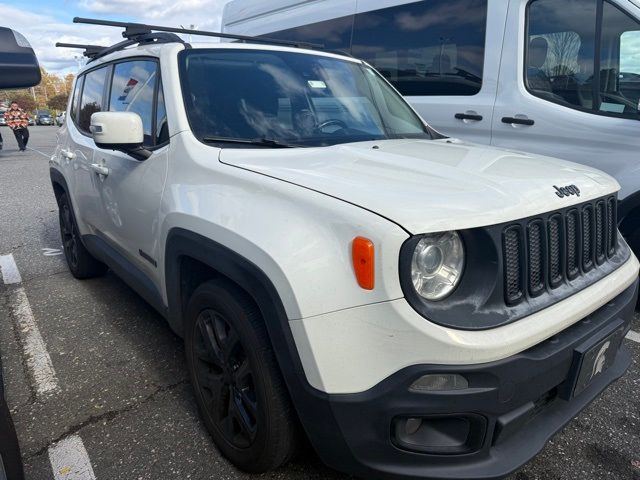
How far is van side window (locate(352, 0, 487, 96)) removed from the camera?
4332 millimetres

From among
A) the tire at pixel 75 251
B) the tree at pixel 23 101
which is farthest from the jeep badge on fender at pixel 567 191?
the tree at pixel 23 101

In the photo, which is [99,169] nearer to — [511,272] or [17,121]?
[511,272]

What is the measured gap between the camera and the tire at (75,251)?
426cm

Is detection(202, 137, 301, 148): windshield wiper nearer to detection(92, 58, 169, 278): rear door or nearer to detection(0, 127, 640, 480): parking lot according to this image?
detection(92, 58, 169, 278): rear door

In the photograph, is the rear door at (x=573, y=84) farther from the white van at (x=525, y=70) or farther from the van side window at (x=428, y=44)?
the van side window at (x=428, y=44)

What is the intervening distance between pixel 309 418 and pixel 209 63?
6.13 ft

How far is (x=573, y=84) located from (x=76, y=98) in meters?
4.00

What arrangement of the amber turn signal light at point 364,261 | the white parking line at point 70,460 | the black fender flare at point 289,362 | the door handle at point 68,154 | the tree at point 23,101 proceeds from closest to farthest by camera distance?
the amber turn signal light at point 364,261 → the black fender flare at point 289,362 → the white parking line at point 70,460 → the door handle at point 68,154 → the tree at point 23,101

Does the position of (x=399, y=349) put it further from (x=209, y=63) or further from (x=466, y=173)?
(x=209, y=63)

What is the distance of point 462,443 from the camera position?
163 cm

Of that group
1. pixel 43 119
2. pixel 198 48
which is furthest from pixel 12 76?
pixel 43 119

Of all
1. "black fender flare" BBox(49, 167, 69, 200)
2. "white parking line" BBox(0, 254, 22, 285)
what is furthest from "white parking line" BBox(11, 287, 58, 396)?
"black fender flare" BBox(49, 167, 69, 200)

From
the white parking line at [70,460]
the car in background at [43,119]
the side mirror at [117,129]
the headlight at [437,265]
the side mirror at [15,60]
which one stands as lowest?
the car in background at [43,119]

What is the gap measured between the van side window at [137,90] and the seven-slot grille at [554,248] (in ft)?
6.19
